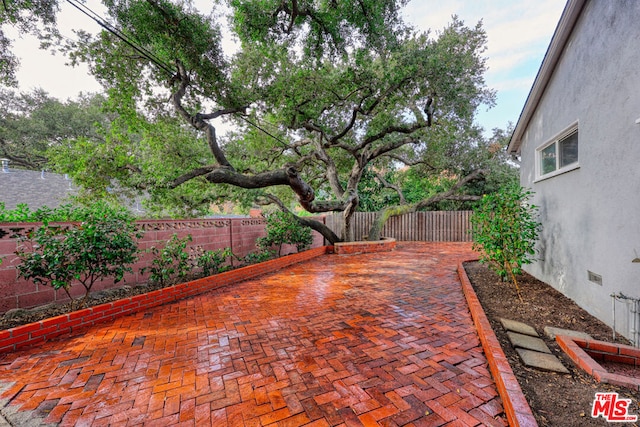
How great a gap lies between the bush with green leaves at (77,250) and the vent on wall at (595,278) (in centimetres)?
611

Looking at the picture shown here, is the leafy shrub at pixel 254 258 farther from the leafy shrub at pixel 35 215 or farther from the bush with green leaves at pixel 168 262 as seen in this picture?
the leafy shrub at pixel 35 215

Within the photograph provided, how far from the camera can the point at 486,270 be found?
5973mm

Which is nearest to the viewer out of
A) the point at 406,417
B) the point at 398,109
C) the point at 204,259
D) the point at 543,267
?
the point at 406,417

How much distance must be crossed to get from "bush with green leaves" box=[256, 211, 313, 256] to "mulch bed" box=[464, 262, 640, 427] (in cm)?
462

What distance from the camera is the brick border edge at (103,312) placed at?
2838 millimetres

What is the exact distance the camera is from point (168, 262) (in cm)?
468

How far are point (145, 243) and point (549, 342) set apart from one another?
19.3 ft

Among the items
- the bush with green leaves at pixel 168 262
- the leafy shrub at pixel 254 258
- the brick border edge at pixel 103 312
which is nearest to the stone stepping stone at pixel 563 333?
the brick border edge at pixel 103 312

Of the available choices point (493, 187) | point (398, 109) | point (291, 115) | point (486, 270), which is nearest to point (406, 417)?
point (486, 270)

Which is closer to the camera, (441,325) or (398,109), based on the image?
(441,325)

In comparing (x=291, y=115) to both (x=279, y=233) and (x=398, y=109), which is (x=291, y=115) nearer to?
(x=279, y=233)

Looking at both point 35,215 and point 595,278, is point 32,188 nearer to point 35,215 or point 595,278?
point 35,215

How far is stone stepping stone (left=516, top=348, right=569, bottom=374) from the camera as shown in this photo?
7.44 ft

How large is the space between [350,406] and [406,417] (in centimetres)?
38
